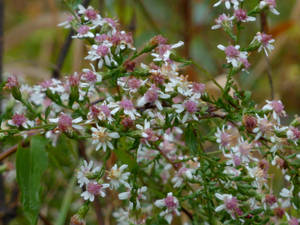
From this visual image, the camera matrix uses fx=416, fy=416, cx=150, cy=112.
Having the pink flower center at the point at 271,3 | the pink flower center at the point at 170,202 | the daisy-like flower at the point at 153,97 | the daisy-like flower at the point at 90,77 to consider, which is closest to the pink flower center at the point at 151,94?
the daisy-like flower at the point at 153,97

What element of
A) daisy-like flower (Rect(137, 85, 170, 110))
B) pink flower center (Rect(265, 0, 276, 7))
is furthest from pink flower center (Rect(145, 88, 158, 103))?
pink flower center (Rect(265, 0, 276, 7))

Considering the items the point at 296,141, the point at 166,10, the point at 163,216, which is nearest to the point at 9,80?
the point at 163,216

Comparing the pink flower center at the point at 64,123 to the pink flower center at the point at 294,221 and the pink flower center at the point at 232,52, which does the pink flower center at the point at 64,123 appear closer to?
the pink flower center at the point at 232,52

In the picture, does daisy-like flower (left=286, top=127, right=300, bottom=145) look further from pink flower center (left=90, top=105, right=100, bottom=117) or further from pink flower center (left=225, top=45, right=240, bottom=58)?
pink flower center (left=90, top=105, right=100, bottom=117)

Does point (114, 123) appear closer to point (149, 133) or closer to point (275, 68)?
point (149, 133)

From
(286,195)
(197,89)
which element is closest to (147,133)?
(197,89)

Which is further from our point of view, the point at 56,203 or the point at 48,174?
the point at 56,203
